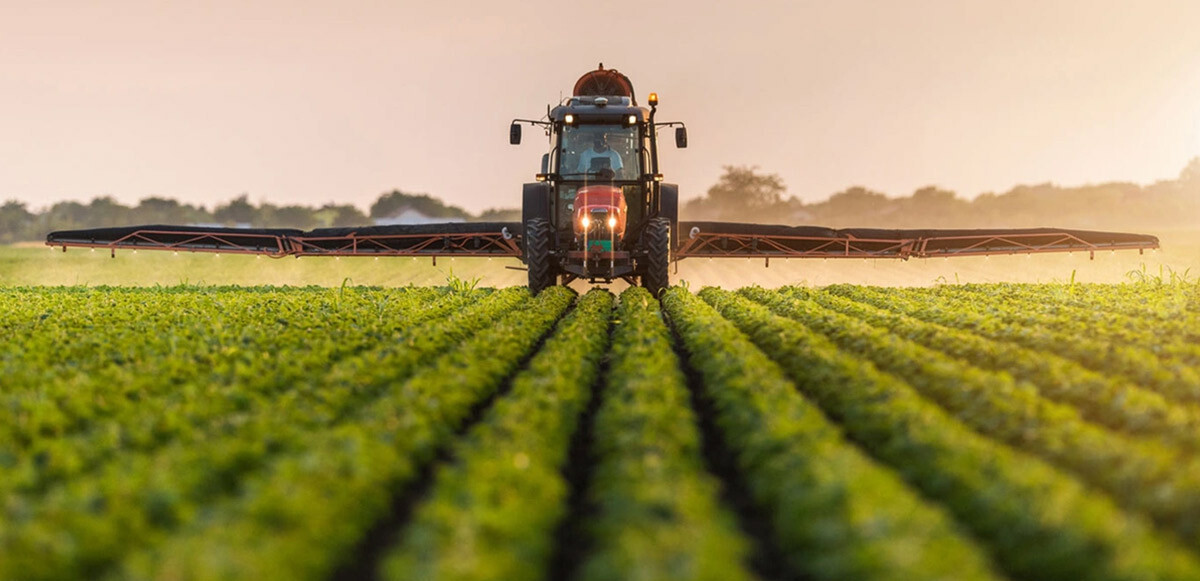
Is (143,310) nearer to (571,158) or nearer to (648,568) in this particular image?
(571,158)

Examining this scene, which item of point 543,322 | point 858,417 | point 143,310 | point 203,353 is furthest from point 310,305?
point 858,417

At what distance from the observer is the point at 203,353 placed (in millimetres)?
9266

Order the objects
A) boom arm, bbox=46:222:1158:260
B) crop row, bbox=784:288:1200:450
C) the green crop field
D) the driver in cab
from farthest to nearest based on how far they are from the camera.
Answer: boom arm, bbox=46:222:1158:260, the driver in cab, crop row, bbox=784:288:1200:450, the green crop field

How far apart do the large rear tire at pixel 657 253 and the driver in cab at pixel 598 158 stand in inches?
55.0

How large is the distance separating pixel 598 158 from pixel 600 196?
116cm

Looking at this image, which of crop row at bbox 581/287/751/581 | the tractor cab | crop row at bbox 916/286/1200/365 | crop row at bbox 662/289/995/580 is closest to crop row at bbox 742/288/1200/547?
crop row at bbox 662/289/995/580

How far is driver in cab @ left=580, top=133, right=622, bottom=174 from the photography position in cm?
1853

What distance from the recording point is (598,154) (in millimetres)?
18578

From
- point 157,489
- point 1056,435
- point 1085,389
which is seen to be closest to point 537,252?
point 1085,389

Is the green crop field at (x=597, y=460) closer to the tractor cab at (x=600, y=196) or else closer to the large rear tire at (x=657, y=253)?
the tractor cab at (x=600, y=196)

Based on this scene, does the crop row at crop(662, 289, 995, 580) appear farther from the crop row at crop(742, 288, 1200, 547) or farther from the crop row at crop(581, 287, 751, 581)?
the crop row at crop(742, 288, 1200, 547)

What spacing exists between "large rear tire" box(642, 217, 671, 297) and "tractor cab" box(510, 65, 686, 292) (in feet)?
0.06

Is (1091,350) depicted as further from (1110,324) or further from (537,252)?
(537,252)

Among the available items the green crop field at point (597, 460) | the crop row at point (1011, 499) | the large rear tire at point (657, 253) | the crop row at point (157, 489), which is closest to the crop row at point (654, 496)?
the green crop field at point (597, 460)
